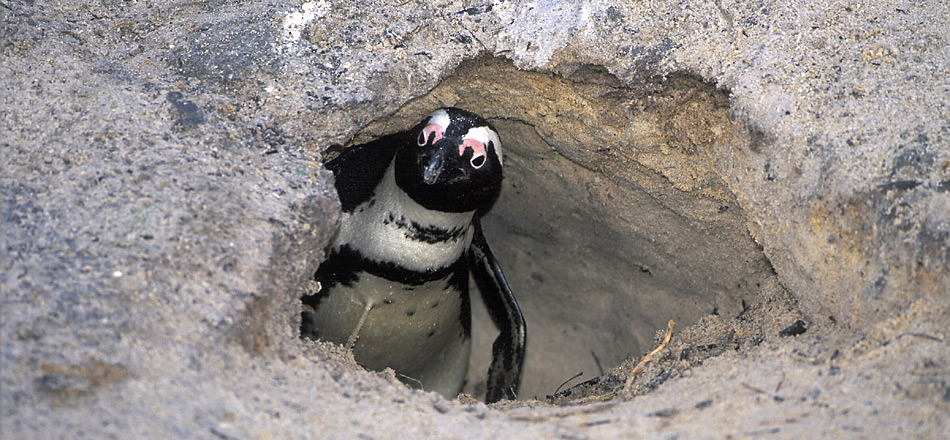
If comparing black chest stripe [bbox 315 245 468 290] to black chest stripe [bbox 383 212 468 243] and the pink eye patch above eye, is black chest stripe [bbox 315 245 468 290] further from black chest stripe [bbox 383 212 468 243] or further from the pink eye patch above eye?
the pink eye patch above eye

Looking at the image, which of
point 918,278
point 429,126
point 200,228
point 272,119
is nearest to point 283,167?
point 272,119

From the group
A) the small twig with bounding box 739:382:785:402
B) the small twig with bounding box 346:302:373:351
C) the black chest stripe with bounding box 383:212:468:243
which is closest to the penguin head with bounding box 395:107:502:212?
the black chest stripe with bounding box 383:212:468:243

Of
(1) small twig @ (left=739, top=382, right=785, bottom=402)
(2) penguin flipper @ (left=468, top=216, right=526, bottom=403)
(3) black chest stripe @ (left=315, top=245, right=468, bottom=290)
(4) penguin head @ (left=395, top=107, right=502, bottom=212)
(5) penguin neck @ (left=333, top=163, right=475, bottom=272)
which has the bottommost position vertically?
(2) penguin flipper @ (left=468, top=216, right=526, bottom=403)

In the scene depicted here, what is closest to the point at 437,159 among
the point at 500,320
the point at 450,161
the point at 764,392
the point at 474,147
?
the point at 450,161

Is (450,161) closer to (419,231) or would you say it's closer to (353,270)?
(419,231)

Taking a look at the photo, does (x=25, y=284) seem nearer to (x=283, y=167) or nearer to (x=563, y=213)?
(x=283, y=167)

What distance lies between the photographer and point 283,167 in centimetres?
212

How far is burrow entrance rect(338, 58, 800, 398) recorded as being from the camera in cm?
259

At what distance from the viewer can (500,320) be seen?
352cm

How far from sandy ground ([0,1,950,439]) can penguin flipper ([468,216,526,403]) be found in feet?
1.99

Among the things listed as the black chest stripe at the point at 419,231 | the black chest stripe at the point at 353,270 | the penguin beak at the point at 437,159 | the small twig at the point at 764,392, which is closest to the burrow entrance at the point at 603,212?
the penguin beak at the point at 437,159

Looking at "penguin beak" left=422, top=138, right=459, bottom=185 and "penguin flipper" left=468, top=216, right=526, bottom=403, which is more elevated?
"penguin beak" left=422, top=138, right=459, bottom=185

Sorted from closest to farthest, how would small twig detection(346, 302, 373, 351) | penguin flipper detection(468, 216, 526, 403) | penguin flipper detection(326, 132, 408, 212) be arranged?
small twig detection(346, 302, 373, 351) → penguin flipper detection(326, 132, 408, 212) → penguin flipper detection(468, 216, 526, 403)

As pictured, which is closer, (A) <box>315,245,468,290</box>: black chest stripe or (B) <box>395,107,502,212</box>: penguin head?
(B) <box>395,107,502,212</box>: penguin head
